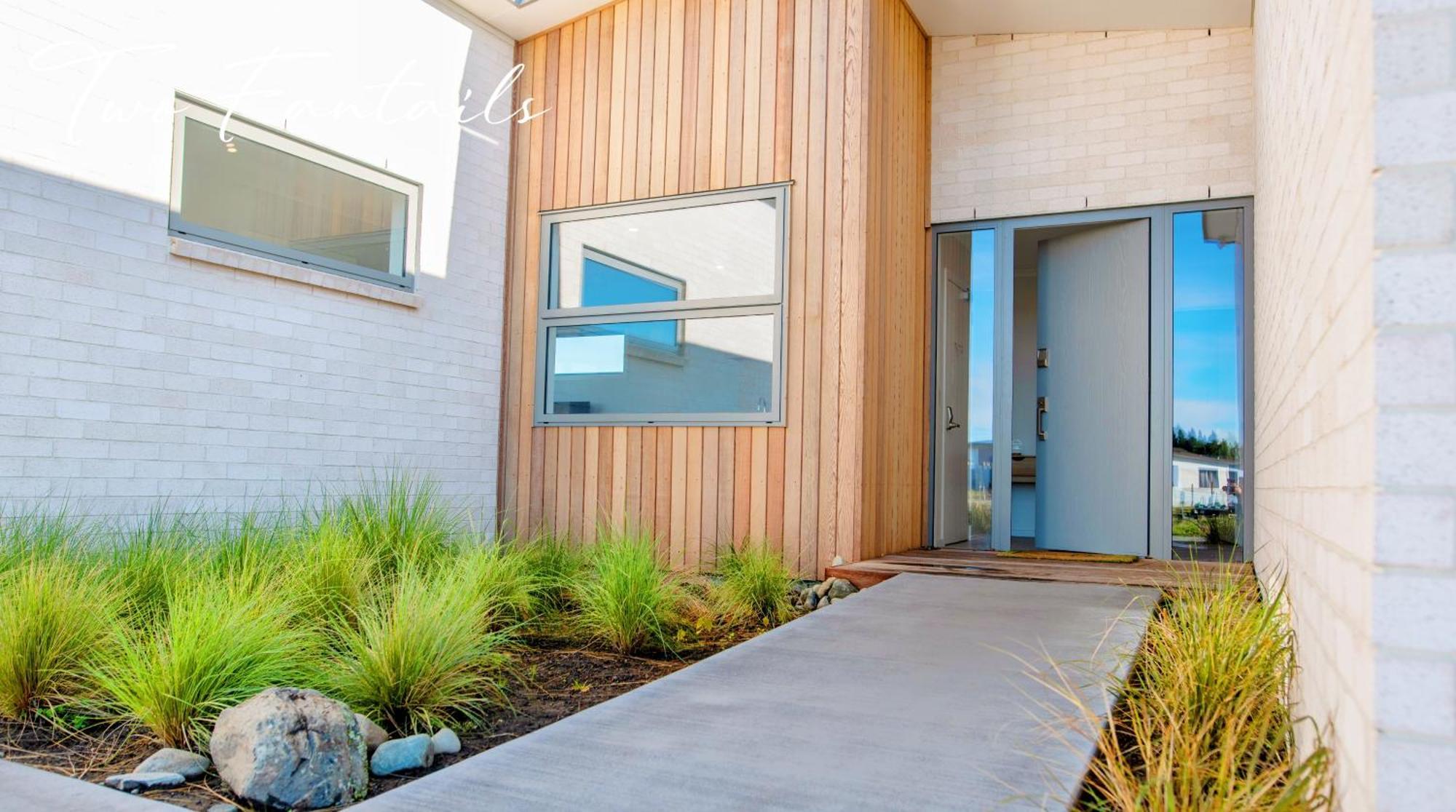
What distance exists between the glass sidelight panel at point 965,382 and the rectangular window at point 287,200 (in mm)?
3362

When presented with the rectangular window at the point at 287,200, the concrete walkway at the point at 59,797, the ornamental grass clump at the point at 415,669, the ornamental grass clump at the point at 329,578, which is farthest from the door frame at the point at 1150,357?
the concrete walkway at the point at 59,797

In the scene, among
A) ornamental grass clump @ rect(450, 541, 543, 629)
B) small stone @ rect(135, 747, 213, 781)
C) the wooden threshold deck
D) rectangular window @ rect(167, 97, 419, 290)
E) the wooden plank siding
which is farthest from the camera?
the wooden plank siding

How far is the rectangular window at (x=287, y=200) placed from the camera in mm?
4824

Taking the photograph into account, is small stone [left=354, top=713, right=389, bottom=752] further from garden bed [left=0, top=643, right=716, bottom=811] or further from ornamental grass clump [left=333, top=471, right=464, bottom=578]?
ornamental grass clump [left=333, top=471, right=464, bottom=578]

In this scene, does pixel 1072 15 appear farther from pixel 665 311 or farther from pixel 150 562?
pixel 150 562

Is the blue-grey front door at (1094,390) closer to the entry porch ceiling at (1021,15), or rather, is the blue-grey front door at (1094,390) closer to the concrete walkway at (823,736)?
the entry porch ceiling at (1021,15)

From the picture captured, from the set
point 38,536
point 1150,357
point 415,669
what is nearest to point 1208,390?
point 1150,357

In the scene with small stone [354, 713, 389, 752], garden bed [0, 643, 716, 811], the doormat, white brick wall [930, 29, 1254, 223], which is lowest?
garden bed [0, 643, 716, 811]

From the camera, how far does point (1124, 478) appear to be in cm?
595

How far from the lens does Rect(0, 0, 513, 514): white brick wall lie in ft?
13.7

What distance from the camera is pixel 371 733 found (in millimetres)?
2572

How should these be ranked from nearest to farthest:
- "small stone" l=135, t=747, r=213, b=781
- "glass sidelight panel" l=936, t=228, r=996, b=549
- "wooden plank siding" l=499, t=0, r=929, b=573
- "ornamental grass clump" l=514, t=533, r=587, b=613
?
"small stone" l=135, t=747, r=213, b=781
"ornamental grass clump" l=514, t=533, r=587, b=613
"wooden plank siding" l=499, t=0, r=929, b=573
"glass sidelight panel" l=936, t=228, r=996, b=549

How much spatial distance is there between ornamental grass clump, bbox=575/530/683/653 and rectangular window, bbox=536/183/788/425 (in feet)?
5.46

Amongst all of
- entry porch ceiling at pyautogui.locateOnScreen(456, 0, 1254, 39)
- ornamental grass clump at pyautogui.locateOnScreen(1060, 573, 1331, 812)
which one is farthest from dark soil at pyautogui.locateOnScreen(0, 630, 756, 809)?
entry porch ceiling at pyautogui.locateOnScreen(456, 0, 1254, 39)
